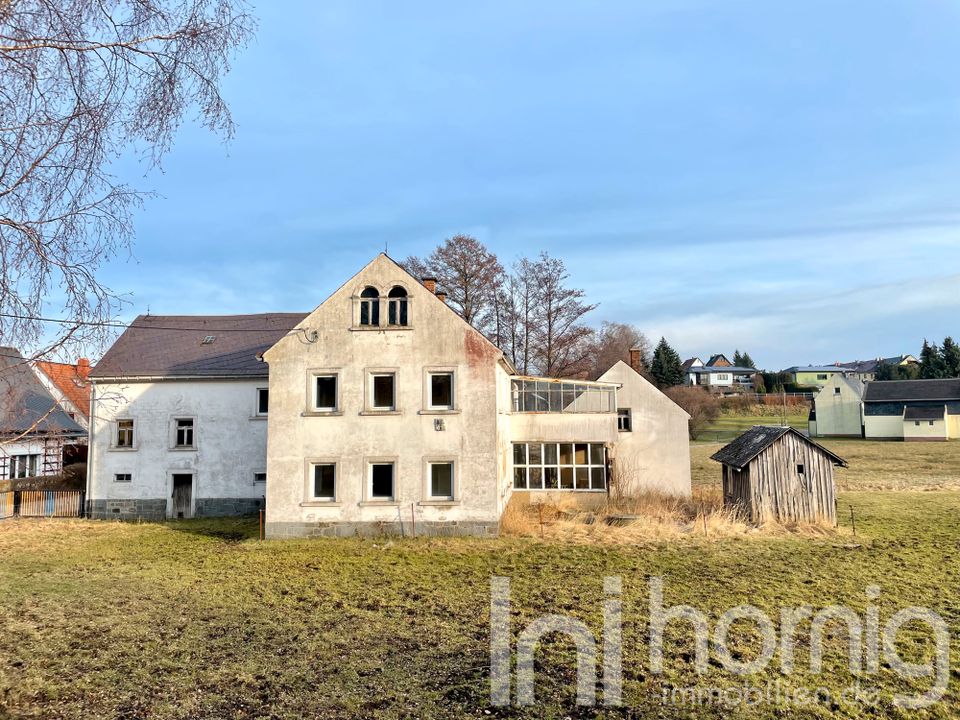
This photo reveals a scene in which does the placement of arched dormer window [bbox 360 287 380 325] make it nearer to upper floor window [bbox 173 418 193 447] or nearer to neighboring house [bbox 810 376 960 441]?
upper floor window [bbox 173 418 193 447]

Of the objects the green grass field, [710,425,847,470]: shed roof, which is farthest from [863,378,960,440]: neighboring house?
[710,425,847,470]: shed roof

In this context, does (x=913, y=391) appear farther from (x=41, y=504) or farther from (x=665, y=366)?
(x=41, y=504)

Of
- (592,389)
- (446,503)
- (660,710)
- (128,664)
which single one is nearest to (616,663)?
(660,710)

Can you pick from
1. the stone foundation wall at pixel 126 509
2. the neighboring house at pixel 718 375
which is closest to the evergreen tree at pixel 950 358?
the neighboring house at pixel 718 375

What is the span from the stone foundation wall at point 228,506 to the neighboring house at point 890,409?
66.7m

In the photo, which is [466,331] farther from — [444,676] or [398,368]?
[444,676]

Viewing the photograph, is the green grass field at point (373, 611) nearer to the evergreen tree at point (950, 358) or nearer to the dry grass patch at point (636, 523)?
the dry grass patch at point (636, 523)

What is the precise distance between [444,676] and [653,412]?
2206cm

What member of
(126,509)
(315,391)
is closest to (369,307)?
(315,391)

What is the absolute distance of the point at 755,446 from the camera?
22469 mm

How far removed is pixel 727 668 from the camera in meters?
9.03

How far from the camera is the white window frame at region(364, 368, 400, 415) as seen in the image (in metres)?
20.7

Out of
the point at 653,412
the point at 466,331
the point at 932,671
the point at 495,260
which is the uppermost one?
the point at 495,260

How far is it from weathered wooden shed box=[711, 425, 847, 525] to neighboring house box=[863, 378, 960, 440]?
52781mm
